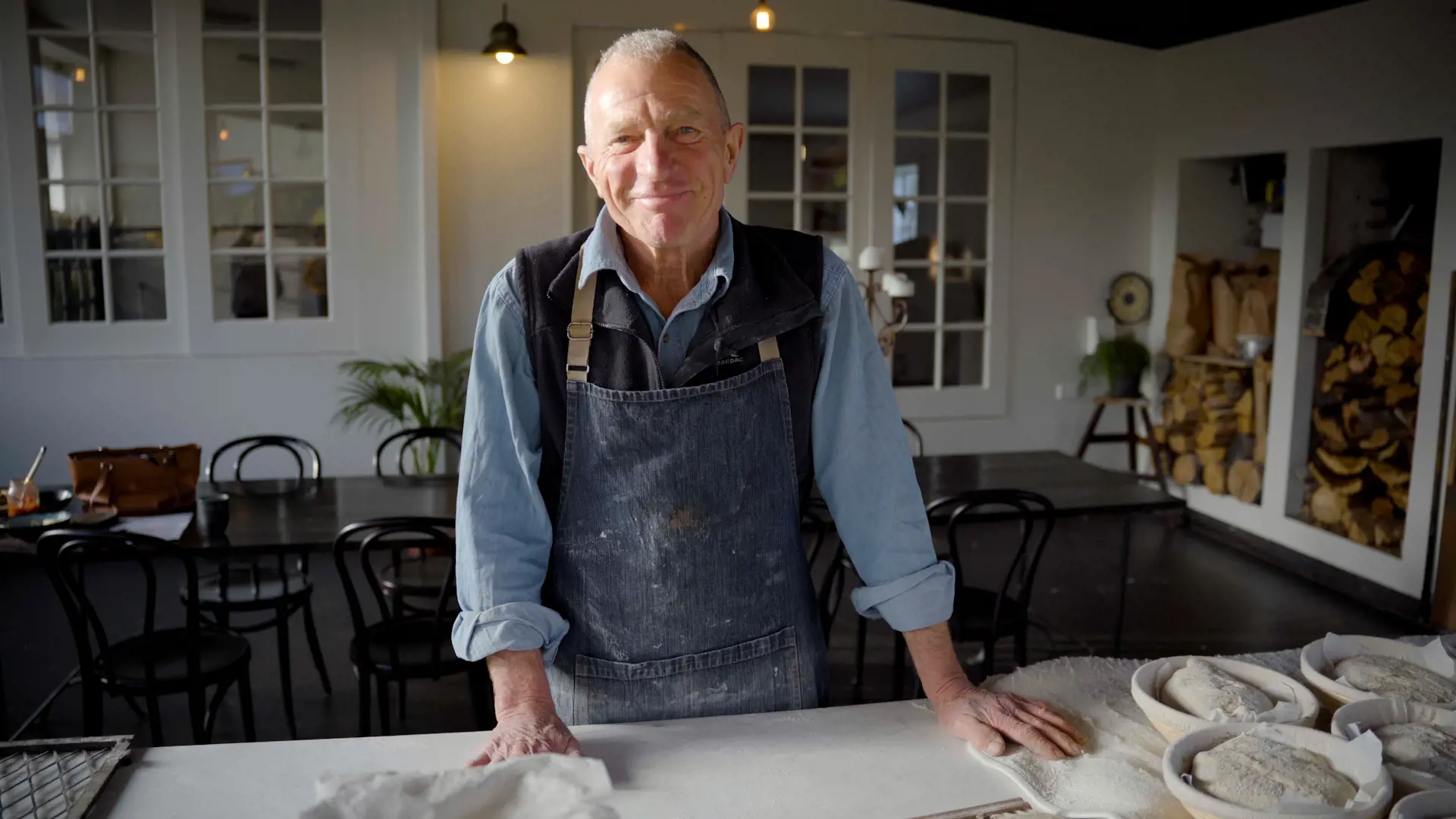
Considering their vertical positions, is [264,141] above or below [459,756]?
above

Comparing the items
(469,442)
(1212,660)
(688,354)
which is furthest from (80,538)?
(1212,660)

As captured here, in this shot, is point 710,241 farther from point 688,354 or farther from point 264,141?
point 264,141

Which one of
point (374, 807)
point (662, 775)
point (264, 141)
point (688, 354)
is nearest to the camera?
point (374, 807)

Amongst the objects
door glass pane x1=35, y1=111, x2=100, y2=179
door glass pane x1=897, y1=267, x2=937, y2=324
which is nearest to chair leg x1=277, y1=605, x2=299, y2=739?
door glass pane x1=35, y1=111, x2=100, y2=179

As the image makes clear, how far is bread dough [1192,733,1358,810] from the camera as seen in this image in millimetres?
1175

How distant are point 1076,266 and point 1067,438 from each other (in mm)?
1033

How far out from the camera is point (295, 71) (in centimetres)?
571

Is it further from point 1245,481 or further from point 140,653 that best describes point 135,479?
point 1245,481

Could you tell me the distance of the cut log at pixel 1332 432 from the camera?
5328 mm

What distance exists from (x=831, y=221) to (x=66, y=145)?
397cm

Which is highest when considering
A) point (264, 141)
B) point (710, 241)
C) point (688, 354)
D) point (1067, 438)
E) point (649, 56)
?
point (264, 141)

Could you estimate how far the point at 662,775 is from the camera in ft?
4.57

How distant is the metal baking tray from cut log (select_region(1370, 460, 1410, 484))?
16.8ft

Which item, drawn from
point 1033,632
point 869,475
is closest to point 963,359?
point 1033,632
